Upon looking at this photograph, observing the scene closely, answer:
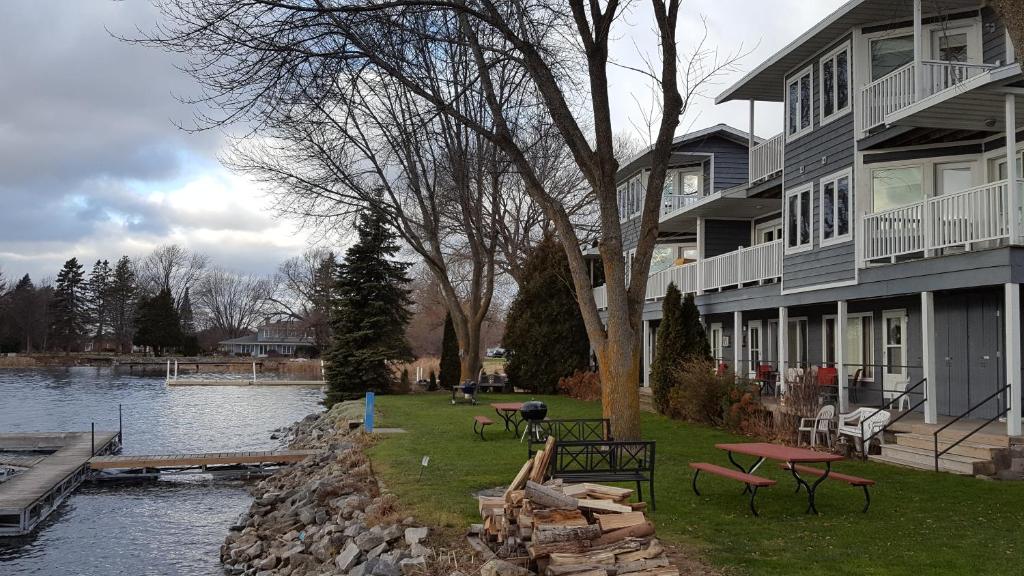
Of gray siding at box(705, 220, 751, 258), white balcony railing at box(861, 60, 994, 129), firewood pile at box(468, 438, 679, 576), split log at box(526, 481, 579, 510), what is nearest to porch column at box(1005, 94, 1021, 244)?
white balcony railing at box(861, 60, 994, 129)

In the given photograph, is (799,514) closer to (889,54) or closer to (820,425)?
(820,425)

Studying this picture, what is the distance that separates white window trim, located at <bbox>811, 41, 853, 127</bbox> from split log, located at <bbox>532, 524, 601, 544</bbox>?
13922 millimetres

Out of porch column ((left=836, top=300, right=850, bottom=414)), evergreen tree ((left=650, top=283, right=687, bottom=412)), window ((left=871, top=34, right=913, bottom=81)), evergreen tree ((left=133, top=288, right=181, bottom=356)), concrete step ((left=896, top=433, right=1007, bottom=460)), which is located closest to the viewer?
concrete step ((left=896, top=433, right=1007, bottom=460))

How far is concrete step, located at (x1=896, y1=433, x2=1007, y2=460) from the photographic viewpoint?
40.2 feet

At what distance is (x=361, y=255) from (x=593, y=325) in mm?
23824

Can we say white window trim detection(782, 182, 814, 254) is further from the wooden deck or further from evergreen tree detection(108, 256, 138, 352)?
evergreen tree detection(108, 256, 138, 352)

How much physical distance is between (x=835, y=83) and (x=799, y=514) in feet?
40.0

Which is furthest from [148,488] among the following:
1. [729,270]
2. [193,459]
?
[729,270]

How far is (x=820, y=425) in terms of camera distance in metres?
15.0

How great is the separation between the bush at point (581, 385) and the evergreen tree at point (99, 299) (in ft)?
270

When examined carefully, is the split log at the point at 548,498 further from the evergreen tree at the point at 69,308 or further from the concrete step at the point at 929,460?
the evergreen tree at the point at 69,308

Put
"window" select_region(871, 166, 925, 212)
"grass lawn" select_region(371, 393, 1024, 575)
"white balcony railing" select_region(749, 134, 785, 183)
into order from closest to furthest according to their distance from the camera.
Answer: "grass lawn" select_region(371, 393, 1024, 575) < "window" select_region(871, 166, 925, 212) < "white balcony railing" select_region(749, 134, 785, 183)

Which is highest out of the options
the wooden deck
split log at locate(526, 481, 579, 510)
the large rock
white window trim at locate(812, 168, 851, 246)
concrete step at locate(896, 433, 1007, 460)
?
white window trim at locate(812, 168, 851, 246)

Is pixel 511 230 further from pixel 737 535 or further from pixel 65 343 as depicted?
pixel 65 343
